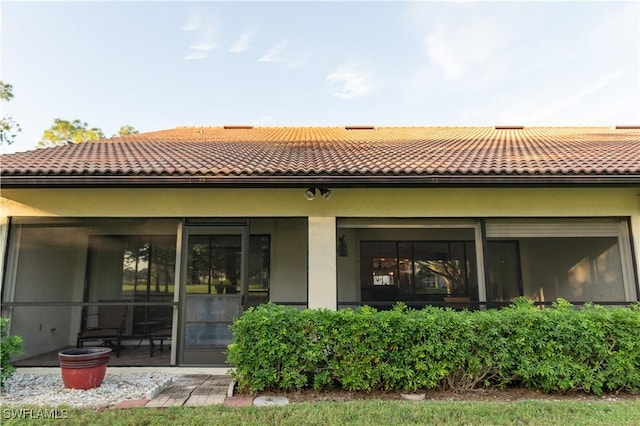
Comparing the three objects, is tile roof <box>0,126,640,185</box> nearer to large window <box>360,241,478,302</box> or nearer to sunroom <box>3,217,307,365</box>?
sunroom <box>3,217,307,365</box>

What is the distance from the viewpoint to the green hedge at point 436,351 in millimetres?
4492

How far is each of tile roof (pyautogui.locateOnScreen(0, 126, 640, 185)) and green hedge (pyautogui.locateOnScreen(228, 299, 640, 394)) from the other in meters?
2.13

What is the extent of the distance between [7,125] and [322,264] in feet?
76.7

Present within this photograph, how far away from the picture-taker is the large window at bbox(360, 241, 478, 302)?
999 cm

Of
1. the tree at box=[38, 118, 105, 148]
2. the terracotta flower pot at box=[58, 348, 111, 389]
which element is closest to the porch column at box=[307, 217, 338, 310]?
the terracotta flower pot at box=[58, 348, 111, 389]

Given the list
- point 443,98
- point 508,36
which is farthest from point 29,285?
point 443,98

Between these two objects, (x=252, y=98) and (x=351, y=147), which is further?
(x=252, y=98)

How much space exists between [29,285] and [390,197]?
657 centimetres

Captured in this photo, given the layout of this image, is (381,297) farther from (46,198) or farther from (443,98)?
(443,98)

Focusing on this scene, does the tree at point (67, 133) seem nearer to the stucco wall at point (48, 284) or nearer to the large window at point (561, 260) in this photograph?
the stucco wall at point (48, 284)

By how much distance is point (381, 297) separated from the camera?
1031 cm

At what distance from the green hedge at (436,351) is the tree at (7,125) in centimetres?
2325

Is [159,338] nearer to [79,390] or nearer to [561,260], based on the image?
[79,390]

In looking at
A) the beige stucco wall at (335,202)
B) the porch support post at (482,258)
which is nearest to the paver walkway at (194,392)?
the beige stucco wall at (335,202)
